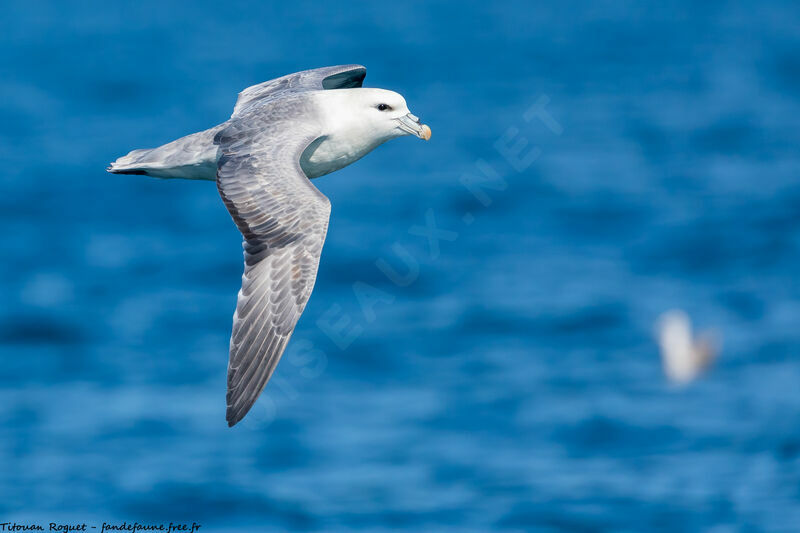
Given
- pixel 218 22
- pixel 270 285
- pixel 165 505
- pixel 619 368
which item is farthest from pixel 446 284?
pixel 270 285

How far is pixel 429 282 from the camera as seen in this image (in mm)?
55562

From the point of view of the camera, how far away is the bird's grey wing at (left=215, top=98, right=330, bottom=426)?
10.0 metres

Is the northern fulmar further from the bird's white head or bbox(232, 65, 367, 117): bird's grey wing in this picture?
bbox(232, 65, 367, 117): bird's grey wing

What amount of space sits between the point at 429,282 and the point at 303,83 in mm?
42878

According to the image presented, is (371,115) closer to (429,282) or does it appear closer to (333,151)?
(333,151)

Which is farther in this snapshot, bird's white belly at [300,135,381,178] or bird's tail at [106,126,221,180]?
bird's white belly at [300,135,381,178]

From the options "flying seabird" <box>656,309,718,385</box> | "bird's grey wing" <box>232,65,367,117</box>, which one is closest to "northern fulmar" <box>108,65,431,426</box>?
"bird's grey wing" <box>232,65,367,117</box>

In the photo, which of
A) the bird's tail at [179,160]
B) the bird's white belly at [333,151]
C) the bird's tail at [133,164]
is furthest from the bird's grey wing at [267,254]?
the bird's tail at [133,164]

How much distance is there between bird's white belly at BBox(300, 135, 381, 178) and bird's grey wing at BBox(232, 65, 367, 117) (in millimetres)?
1184

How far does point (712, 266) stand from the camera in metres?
59.2

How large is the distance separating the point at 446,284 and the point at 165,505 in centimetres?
1605

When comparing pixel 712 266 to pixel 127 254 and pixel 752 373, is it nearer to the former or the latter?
pixel 752 373

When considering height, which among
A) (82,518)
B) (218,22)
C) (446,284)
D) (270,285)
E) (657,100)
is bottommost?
(270,285)

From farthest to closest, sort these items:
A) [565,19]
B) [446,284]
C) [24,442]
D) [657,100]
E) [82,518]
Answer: [565,19]
[657,100]
[446,284]
[24,442]
[82,518]
